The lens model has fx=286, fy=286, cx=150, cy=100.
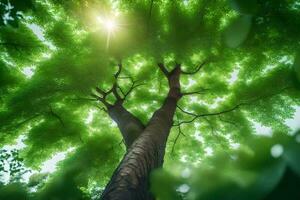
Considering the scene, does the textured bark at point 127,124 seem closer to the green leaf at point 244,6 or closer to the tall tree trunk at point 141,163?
the tall tree trunk at point 141,163

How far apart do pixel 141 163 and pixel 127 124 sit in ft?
6.80

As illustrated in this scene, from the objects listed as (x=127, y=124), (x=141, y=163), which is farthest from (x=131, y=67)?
(x=141, y=163)

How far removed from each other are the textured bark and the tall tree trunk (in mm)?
333

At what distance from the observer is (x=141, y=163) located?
134 inches

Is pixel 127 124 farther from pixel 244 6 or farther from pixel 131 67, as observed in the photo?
pixel 244 6

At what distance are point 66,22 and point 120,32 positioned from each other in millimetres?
1463

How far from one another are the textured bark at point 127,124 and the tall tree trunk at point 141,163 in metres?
0.33

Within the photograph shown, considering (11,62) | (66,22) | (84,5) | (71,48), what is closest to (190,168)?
(84,5)

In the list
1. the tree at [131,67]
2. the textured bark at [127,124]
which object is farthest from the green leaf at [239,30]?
the textured bark at [127,124]

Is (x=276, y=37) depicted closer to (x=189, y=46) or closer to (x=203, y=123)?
(x=189, y=46)

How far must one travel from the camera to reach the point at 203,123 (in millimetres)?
8398

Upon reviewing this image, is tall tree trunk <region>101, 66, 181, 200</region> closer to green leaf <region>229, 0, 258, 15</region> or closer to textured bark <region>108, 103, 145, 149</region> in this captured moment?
textured bark <region>108, 103, 145, 149</region>

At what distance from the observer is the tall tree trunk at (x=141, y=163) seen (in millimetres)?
2664

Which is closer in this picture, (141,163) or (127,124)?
(141,163)
